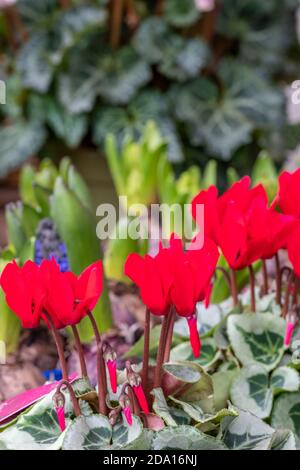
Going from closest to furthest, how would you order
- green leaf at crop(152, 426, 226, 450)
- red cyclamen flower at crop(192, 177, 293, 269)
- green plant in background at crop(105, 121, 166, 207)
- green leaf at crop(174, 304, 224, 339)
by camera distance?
green leaf at crop(152, 426, 226, 450) < red cyclamen flower at crop(192, 177, 293, 269) < green leaf at crop(174, 304, 224, 339) < green plant in background at crop(105, 121, 166, 207)

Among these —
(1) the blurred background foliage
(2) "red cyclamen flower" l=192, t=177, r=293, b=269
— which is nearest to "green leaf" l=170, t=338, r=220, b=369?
(2) "red cyclamen flower" l=192, t=177, r=293, b=269

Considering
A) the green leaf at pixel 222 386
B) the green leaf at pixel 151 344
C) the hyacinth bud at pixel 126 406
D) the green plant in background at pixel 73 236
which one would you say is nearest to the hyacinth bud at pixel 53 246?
the green plant in background at pixel 73 236

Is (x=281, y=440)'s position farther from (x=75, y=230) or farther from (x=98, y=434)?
(x=75, y=230)

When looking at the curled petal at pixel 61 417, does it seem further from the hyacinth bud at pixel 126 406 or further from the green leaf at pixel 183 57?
the green leaf at pixel 183 57

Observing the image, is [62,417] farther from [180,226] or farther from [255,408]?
[180,226]

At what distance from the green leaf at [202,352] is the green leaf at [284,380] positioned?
75 millimetres

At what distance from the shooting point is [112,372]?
1.82 ft

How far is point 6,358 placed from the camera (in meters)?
0.83

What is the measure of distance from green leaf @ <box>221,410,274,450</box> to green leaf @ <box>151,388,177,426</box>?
0.04m

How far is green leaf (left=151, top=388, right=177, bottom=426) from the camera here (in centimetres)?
55

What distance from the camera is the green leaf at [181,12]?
2.70 meters

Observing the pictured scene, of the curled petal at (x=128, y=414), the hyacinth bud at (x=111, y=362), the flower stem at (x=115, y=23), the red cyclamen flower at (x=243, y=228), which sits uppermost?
the flower stem at (x=115, y=23)

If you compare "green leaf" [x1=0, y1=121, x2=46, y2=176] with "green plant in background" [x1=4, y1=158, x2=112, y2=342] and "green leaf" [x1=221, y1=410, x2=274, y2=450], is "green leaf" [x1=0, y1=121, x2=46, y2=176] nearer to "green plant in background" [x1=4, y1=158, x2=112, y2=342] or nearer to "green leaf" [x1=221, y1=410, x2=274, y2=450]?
"green plant in background" [x1=4, y1=158, x2=112, y2=342]
